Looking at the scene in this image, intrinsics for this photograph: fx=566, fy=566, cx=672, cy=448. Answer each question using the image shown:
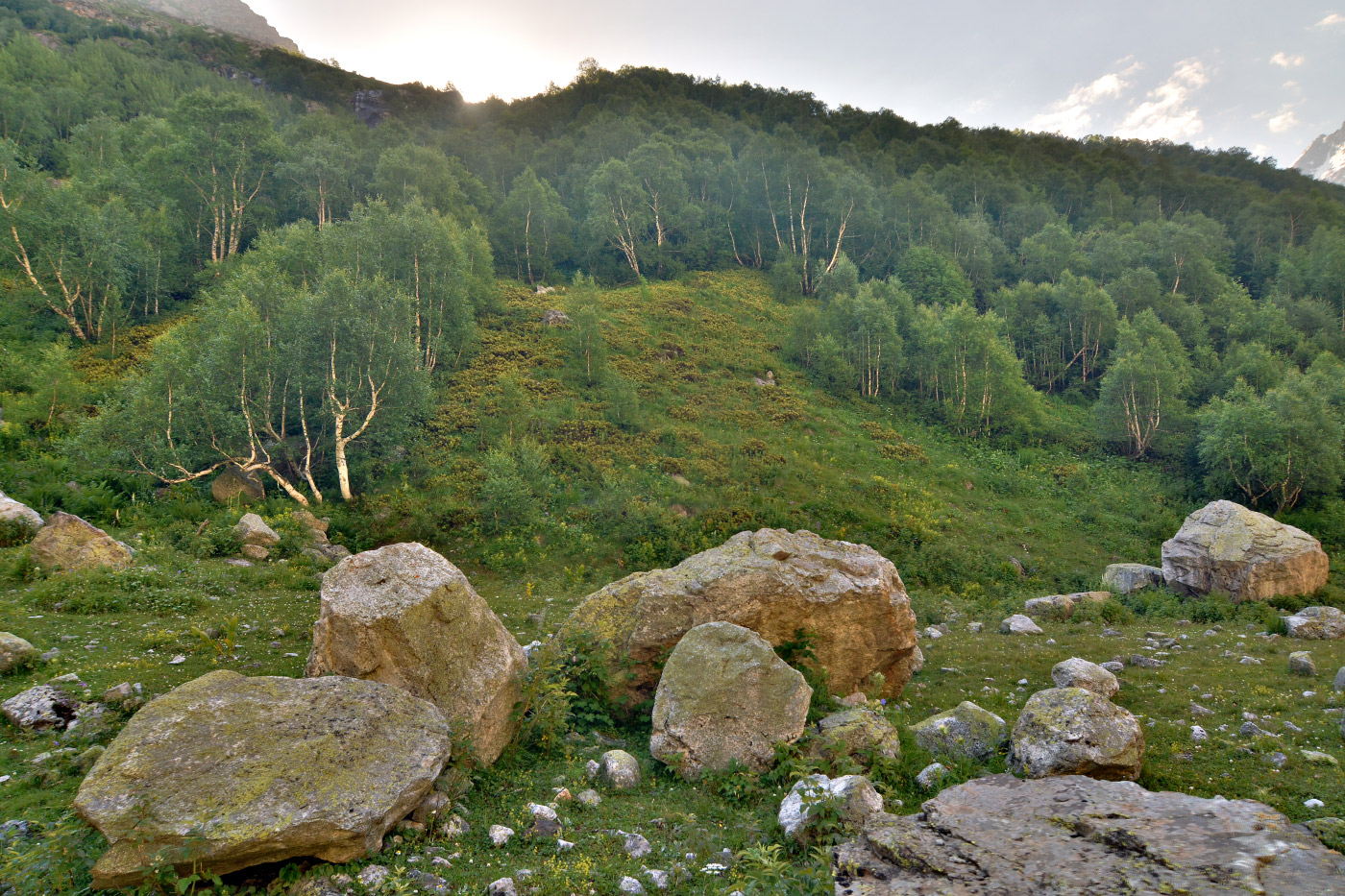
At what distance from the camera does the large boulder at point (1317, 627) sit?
18.8 meters

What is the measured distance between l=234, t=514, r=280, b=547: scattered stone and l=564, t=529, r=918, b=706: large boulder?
1555cm

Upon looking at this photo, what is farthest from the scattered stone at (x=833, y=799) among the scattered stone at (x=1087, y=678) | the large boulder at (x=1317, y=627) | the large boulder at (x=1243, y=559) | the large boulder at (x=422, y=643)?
the large boulder at (x=1243, y=559)

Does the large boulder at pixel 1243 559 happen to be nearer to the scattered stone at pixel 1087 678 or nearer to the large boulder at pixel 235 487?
the scattered stone at pixel 1087 678

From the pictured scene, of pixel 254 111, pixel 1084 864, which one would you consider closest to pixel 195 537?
pixel 1084 864

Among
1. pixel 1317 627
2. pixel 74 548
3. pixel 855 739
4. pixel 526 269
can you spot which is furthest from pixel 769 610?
pixel 526 269

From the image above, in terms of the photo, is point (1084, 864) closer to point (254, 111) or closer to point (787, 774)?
point (787, 774)

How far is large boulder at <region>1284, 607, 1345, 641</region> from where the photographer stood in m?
18.8

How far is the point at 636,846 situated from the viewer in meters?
7.40

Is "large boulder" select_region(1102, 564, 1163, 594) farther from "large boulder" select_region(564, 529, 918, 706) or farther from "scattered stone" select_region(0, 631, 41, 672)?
"scattered stone" select_region(0, 631, 41, 672)

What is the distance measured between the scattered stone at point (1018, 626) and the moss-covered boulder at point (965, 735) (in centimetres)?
1154

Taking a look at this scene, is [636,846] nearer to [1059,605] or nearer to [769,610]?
[769,610]

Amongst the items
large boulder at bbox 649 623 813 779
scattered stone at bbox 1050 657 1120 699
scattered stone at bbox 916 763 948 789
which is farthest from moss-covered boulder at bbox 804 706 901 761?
scattered stone at bbox 1050 657 1120 699

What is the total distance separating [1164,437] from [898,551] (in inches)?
1264

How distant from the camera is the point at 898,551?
3155cm
